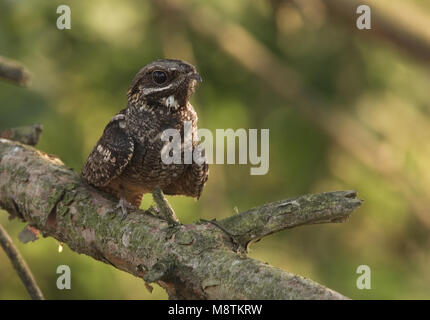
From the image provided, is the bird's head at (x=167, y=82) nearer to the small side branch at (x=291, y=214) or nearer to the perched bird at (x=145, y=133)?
the perched bird at (x=145, y=133)

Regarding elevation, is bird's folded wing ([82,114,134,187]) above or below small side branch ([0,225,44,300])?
above

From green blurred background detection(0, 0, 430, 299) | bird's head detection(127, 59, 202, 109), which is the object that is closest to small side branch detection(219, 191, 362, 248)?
bird's head detection(127, 59, 202, 109)

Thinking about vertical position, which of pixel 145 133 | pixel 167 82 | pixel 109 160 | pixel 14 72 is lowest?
pixel 109 160

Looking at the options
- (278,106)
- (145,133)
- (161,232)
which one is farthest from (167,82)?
(278,106)

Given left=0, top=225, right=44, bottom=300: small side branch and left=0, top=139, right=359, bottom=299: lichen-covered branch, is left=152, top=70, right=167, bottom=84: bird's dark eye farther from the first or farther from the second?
left=0, top=225, right=44, bottom=300: small side branch

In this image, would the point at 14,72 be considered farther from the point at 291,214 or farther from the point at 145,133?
the point at 291,214

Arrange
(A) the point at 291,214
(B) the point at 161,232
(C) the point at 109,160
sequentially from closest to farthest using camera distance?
1. (A) the point at 291,214
2. (B) the point at 161,232
3. (C) the point at 109,160

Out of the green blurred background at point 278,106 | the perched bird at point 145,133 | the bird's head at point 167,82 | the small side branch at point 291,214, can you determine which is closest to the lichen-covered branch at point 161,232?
the small side branch at point 291,214

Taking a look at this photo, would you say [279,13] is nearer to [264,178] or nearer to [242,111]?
[242,111]
